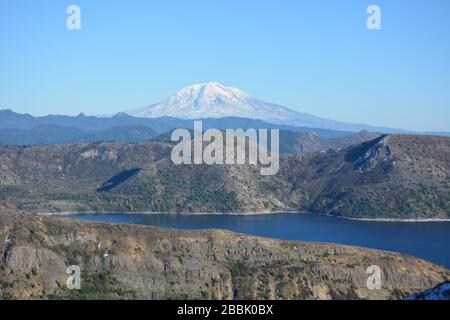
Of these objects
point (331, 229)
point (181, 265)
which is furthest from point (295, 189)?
point (181, 265)

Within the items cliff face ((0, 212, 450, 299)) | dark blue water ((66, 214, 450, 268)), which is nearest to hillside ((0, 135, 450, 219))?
dark blue water ((66, 214, 450, 268))

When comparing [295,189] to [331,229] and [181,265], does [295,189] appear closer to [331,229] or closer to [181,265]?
[331,229]

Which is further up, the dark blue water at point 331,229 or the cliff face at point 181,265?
the cliff face at point 181,265

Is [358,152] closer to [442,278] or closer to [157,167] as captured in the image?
[157,167]

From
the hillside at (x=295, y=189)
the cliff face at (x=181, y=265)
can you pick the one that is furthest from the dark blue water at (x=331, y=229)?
the cliff face at (x=181, y=265)

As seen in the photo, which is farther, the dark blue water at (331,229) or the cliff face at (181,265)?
the dark blue water at (331,229)

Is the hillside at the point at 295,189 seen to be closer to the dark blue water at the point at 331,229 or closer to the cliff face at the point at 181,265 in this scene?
the dark blue water at the point at 331,229
